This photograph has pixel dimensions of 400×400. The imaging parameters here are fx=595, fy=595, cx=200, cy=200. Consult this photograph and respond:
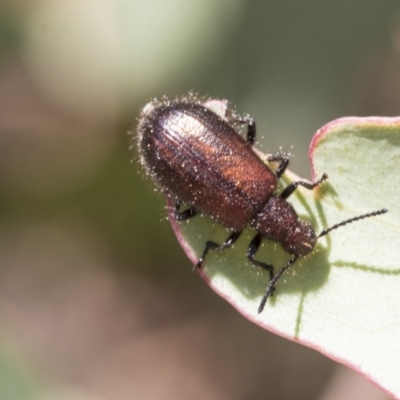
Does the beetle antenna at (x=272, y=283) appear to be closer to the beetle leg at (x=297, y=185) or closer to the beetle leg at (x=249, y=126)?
the beetle leg at (x=297, y=185)

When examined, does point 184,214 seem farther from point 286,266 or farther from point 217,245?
point 286,266

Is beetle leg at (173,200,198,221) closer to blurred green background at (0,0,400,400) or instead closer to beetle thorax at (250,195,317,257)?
beetle thorax at (250,195,317,257)

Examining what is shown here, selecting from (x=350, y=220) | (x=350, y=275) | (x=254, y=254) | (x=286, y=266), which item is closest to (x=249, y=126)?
(x=254, y=254)

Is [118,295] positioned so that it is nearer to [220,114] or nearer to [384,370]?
[220,114]

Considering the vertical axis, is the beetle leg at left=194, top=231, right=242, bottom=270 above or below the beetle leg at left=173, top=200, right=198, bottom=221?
below

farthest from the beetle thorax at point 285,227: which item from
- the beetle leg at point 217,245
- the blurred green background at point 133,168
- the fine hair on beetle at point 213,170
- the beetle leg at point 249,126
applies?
the blurred green background at point 133,168

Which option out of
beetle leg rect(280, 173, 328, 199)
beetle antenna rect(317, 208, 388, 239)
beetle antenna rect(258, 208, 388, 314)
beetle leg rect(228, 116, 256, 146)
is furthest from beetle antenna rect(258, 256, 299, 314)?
beetle leg rect(228, 116, 256, 146)
